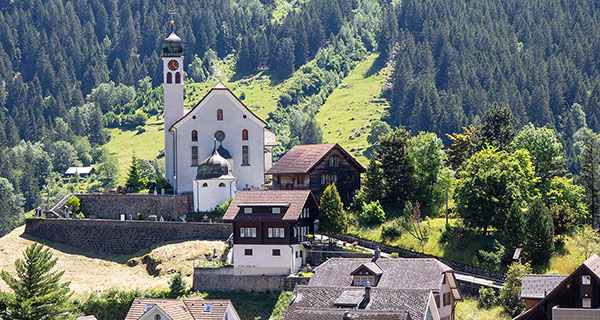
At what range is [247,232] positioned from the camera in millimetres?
97875

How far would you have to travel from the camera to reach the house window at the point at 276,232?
97.3m

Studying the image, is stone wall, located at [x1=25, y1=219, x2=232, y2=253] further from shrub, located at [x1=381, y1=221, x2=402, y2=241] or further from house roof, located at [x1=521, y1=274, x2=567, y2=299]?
house roof, located at [x1=521, y1=274, x2=567, y2=299]

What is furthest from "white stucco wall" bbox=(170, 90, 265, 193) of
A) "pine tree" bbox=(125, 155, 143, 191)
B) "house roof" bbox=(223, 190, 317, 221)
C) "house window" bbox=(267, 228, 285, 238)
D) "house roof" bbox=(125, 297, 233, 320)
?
"house roof" bbox=(125, 297, 233, 320)

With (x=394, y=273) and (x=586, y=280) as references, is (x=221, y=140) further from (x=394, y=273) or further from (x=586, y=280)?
(x=586, y=280)

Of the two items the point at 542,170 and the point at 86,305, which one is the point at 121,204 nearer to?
the point at 86,305

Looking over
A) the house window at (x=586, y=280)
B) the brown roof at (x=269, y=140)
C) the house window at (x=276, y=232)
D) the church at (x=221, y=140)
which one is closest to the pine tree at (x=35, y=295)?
the house window at (x=276, y=232)

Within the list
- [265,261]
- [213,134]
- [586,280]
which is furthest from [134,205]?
[586,280]

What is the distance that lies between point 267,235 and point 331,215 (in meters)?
6.78

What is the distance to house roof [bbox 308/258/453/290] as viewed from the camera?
83.1 metres

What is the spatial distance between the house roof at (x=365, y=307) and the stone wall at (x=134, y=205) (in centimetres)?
3783

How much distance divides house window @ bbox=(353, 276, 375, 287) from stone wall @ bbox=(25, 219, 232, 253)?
23882mm

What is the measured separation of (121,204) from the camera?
117 metres

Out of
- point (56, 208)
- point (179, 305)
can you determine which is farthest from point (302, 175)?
point (179, 305)

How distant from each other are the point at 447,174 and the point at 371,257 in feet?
55.6
